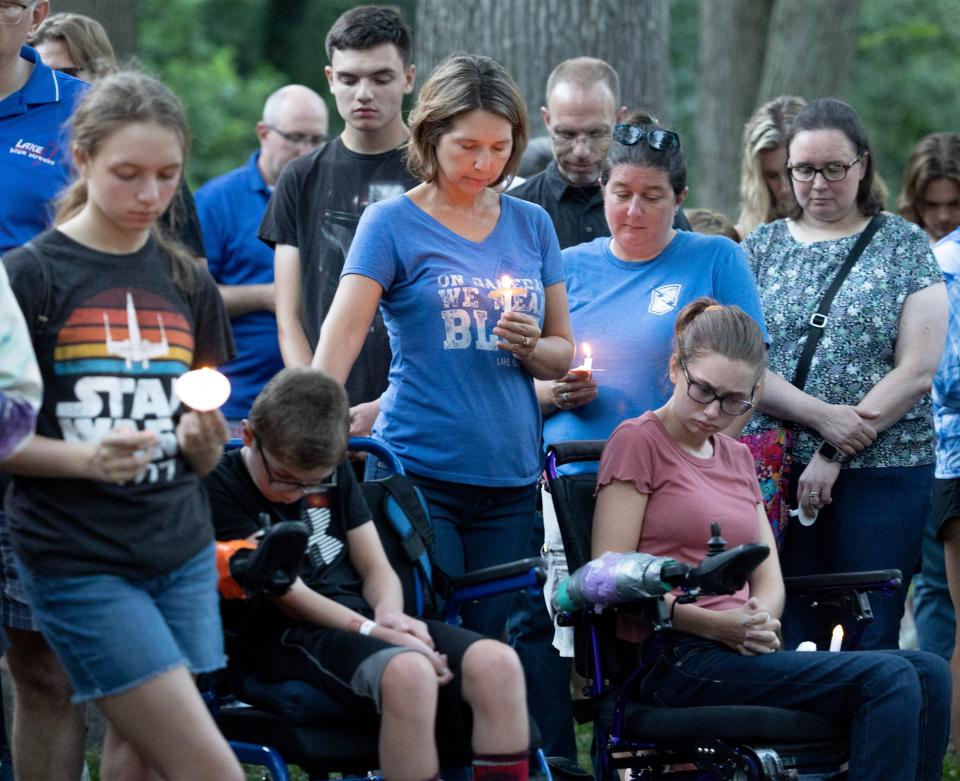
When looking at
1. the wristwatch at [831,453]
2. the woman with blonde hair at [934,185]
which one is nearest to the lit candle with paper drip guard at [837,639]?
the wristwatch at [831,453]

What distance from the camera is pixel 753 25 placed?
11.8 metres

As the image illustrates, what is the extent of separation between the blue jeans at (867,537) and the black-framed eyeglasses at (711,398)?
2.75 ft

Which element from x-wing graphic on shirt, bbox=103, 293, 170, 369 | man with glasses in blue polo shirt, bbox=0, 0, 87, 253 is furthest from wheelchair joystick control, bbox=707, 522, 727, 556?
man with glasses in blue polo shirt, bbox=0, 0, 87, 253

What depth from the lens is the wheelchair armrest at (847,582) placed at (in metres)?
4.25

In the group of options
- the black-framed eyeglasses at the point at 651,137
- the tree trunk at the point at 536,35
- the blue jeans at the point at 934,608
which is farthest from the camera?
the tree trunk at the point at 536,35

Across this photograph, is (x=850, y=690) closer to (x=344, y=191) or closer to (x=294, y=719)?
(x=294, y=719)

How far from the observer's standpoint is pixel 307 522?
3.87m

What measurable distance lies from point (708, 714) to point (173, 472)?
5.12 feet

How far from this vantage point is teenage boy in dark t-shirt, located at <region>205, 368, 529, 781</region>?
11.5 feet

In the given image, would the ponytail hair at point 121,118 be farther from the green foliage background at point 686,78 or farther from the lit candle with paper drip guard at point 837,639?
the green foliage background at point 686,78

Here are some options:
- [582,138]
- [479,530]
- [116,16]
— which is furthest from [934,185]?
[116,16]

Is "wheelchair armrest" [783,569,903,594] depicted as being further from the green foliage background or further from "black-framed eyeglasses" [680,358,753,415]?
the green foliage background

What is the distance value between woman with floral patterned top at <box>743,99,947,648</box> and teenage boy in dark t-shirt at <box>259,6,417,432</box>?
1.31 meters

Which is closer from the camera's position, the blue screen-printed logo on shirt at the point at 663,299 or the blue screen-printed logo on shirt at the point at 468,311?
the blue screen-printed logo on shirt at the point at 468,311
